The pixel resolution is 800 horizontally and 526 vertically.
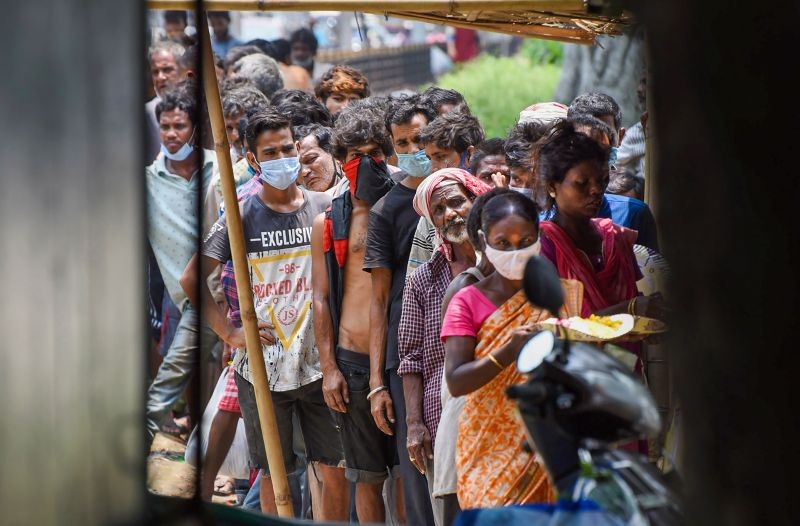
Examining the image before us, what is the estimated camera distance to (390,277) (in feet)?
17.0

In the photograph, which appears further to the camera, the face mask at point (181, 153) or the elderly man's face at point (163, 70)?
the elderly man's face at point (163, 70)

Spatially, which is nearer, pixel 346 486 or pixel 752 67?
pixel 752 67

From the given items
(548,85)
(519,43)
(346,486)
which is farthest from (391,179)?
(519,43)

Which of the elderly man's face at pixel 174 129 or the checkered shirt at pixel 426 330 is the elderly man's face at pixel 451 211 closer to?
the checkered shirt at pixel 426 330

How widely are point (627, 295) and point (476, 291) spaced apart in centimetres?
60

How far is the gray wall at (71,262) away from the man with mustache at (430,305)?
2244mm

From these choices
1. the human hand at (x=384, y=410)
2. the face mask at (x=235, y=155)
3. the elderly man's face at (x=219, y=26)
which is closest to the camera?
the human hand at (x=384, y=410)

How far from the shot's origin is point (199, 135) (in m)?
2.60

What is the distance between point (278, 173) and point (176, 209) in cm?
60

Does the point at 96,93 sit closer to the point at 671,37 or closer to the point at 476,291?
the point at 671,37

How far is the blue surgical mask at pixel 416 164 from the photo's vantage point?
5.57 m

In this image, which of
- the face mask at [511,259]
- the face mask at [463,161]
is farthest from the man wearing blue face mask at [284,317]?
the face mask at [511,259]

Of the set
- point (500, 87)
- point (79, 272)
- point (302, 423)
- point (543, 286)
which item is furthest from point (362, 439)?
point (500, 87)

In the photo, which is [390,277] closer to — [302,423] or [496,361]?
[302,423]
